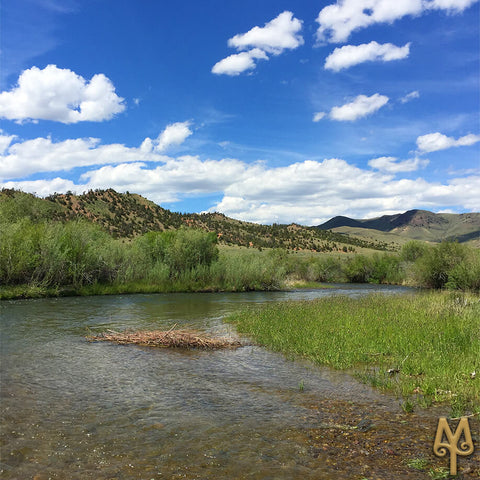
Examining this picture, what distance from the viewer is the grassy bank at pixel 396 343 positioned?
8.62 m

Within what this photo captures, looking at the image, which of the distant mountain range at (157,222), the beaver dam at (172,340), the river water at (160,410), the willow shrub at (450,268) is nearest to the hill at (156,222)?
the distant mountain range at (157,222)

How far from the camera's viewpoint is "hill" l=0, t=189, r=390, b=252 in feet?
251

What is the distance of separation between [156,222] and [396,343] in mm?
79427

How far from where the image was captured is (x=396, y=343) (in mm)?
12438

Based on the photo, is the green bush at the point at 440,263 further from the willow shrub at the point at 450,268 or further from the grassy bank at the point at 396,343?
the grassy bank at the point at 396,343

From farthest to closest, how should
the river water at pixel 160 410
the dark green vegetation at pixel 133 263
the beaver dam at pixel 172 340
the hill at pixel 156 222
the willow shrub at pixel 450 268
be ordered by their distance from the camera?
the hill at pixel 156 222 → the willow shrub at pixel 450 268 → the dark green vegetation at pixel 133 263 → the beaver dam at pixel 172 340 → the river water at pixel 160 410

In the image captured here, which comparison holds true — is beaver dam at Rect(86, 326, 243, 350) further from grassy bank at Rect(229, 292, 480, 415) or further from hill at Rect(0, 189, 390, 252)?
hill at Rect(0, 189, 390, 252)

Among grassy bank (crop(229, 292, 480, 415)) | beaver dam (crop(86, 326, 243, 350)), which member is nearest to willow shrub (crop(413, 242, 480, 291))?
grassy bank (crop(229, 292, 480, 415))

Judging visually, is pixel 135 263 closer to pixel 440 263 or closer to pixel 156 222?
pixel 440 263

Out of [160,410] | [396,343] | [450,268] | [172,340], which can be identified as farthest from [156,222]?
[160,410]

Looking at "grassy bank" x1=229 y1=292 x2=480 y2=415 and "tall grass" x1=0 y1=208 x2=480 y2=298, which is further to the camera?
"tall grass" x1=0 y1=208 x2=480 y2=298

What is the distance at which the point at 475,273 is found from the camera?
35125 mm

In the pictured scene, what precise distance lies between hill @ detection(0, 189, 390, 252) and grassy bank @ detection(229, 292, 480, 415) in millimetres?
52168

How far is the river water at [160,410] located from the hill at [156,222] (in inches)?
2104
